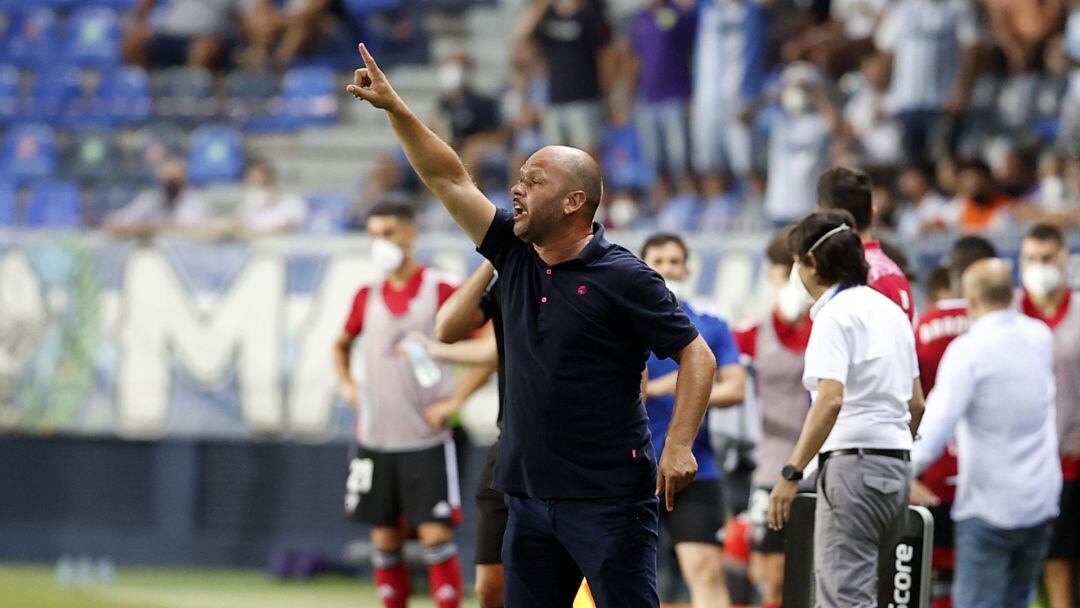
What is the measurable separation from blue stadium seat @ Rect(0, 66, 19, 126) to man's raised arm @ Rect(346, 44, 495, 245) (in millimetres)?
13491

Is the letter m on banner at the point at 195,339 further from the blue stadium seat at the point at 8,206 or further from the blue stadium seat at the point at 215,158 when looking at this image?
the blue stadium seat at the point at 8,206

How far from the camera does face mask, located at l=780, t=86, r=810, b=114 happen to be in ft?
43.7

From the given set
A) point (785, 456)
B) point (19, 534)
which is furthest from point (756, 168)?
point (19, 534)

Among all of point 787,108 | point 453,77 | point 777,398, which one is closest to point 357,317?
point 777,398

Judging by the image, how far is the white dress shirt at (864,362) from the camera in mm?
6430

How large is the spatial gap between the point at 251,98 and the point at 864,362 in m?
12.1

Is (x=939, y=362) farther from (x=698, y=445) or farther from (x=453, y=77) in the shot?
(x=453, y=77)

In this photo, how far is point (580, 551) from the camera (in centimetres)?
557

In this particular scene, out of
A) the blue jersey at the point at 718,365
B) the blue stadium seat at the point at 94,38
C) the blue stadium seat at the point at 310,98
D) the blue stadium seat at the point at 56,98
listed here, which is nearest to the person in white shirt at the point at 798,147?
the blue jersey at the point at 718,365

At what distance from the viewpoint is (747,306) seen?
11727 millimetres

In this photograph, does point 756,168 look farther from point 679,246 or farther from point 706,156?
point 679,246

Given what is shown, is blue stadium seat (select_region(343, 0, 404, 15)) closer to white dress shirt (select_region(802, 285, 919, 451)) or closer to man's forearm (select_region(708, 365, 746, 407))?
man's forearm (select_region(708, 365, 746, 407))

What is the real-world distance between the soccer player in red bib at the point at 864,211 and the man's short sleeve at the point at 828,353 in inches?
24.2

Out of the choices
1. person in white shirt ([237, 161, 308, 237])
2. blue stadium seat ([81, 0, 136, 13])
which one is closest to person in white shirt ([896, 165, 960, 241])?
person in white shirt ([237, 161, 308, 237])
